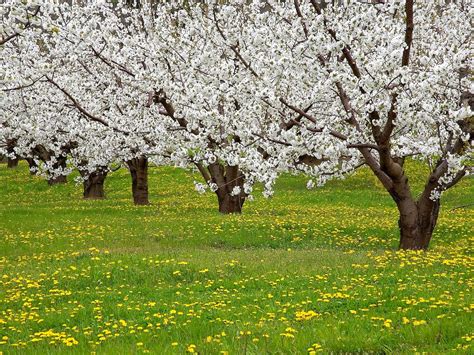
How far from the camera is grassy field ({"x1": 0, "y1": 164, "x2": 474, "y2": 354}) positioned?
736 centimetres

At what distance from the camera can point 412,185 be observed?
3503 cm

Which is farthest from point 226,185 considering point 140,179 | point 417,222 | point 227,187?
point 417,222

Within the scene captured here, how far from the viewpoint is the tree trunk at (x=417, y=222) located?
554 inches

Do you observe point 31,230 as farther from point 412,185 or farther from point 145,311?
point 412,185

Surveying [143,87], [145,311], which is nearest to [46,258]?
[143,87]

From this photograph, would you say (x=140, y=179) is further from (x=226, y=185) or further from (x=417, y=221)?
(x=417, y=221)

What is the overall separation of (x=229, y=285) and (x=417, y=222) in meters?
5.53

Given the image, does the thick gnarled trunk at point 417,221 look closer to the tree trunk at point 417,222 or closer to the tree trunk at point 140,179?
the tree trunk at point 417,222

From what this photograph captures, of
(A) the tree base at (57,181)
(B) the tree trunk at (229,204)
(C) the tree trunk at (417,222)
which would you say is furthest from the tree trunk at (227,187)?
(A) the tree base at (57,181)

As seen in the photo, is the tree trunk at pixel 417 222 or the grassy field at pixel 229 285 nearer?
the grassy field at pixel 229 285

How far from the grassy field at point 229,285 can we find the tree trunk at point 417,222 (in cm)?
51

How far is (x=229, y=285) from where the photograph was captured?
1084 centimetres

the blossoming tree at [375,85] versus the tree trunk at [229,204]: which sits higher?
the blossoming tree at [375,85]

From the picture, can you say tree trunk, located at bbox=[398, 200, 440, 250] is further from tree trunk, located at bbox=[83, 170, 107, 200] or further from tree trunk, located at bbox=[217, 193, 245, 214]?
tree trunk, located at bbox=[83, 170, 107, 200]
